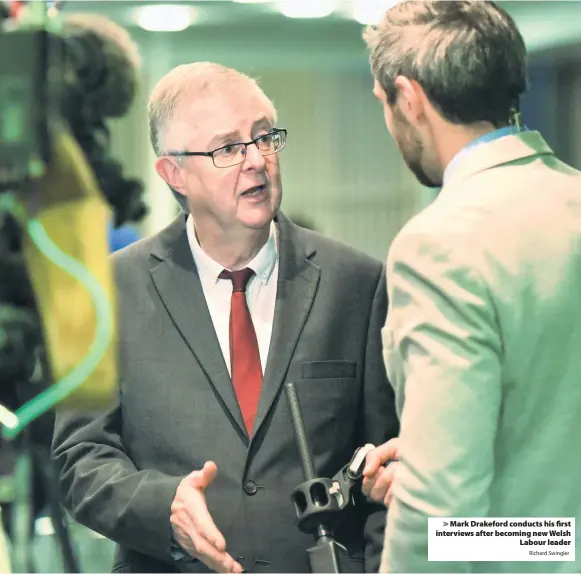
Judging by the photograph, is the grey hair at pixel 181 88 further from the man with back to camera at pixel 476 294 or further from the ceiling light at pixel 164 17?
the man with back to camera at pixel 476 294

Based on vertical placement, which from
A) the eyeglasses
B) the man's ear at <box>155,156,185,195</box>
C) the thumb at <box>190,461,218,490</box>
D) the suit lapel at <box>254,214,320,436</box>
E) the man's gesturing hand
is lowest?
the man's gesturing hand

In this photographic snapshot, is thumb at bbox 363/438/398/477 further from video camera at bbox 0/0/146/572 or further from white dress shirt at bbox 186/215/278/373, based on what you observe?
video camera at bbox 0/0/146/572

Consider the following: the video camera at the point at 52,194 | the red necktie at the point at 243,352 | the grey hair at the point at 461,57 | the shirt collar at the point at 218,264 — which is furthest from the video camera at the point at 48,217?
the grey hair at the point at 461,57

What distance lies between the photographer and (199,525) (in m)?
1.42

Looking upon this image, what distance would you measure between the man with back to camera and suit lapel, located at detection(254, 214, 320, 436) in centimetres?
34

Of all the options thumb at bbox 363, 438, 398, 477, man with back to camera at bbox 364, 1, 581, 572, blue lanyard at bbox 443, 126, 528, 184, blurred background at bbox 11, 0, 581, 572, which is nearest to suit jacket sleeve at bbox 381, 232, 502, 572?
man with back to camera at bbox 364, 1, 581, 572

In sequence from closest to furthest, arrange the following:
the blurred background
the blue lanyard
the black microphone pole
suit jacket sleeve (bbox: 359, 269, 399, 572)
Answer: the blue lanyard, the black microphone pole, suit jacket sleeve (bbox: 359, 269, 399, 572), the blurred background

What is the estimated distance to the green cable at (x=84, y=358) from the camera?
159 centimetres

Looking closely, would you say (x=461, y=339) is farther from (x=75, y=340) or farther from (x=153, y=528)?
(x=75, y=340)

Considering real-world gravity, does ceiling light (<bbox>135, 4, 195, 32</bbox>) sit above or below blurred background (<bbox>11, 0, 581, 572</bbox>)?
above

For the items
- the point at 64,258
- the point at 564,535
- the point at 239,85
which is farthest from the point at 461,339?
the point at 64,258

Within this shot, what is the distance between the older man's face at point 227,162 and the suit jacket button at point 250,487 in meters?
0.44

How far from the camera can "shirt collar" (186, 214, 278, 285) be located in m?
1.57

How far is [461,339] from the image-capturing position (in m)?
1.11
